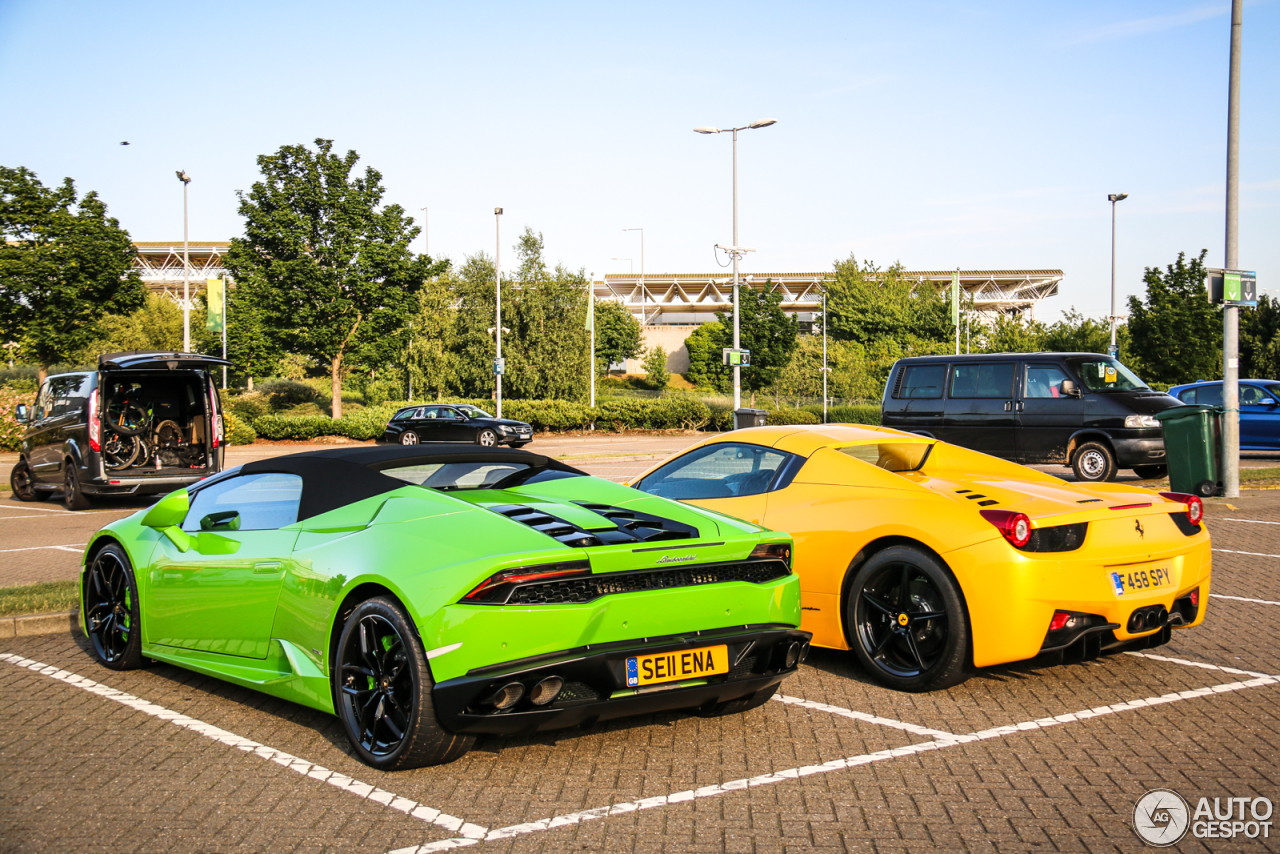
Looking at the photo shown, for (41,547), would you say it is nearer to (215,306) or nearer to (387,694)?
(387,694)

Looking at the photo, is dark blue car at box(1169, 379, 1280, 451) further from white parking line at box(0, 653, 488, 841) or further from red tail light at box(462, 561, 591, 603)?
white parking line at box(0, 653, 488, 841)

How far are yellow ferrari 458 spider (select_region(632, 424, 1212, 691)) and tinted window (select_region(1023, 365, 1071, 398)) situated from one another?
10.7 m

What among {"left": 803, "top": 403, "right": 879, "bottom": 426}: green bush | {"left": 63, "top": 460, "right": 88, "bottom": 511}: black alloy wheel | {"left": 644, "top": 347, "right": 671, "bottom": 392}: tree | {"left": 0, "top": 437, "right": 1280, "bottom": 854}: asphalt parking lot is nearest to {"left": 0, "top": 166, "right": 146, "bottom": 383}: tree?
{"left": 63, "top": 460, "right": 88, "bottom": 511}: black alloy wheel

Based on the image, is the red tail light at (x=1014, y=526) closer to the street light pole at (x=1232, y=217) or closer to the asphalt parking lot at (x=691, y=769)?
the asphalt parking lot at (x=691, y=769)

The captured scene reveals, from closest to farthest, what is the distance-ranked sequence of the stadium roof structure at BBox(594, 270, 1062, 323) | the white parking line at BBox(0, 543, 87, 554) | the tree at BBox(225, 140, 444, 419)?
the white parking line at BBox(0, 543, 87, 554) < the tree at BBox(225, 140, 444, 419) < the stadium roof structure at BBox(594, 270, 1062, 323)

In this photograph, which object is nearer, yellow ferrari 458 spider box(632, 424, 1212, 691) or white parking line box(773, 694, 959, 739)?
white parking line box(773, 694, 959, 739)

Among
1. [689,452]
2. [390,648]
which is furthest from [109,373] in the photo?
[390,648]

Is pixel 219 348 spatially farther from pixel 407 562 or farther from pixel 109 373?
pixel 407 562

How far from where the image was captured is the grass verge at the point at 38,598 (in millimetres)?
7066

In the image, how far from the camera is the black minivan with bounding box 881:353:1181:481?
623 inches

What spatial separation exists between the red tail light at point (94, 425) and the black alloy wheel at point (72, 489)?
3.54 ft

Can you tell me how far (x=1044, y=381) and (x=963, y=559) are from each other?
484 inches

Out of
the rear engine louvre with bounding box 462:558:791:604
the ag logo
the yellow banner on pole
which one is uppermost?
the yellow banner on pole

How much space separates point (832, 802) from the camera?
12.6ft
